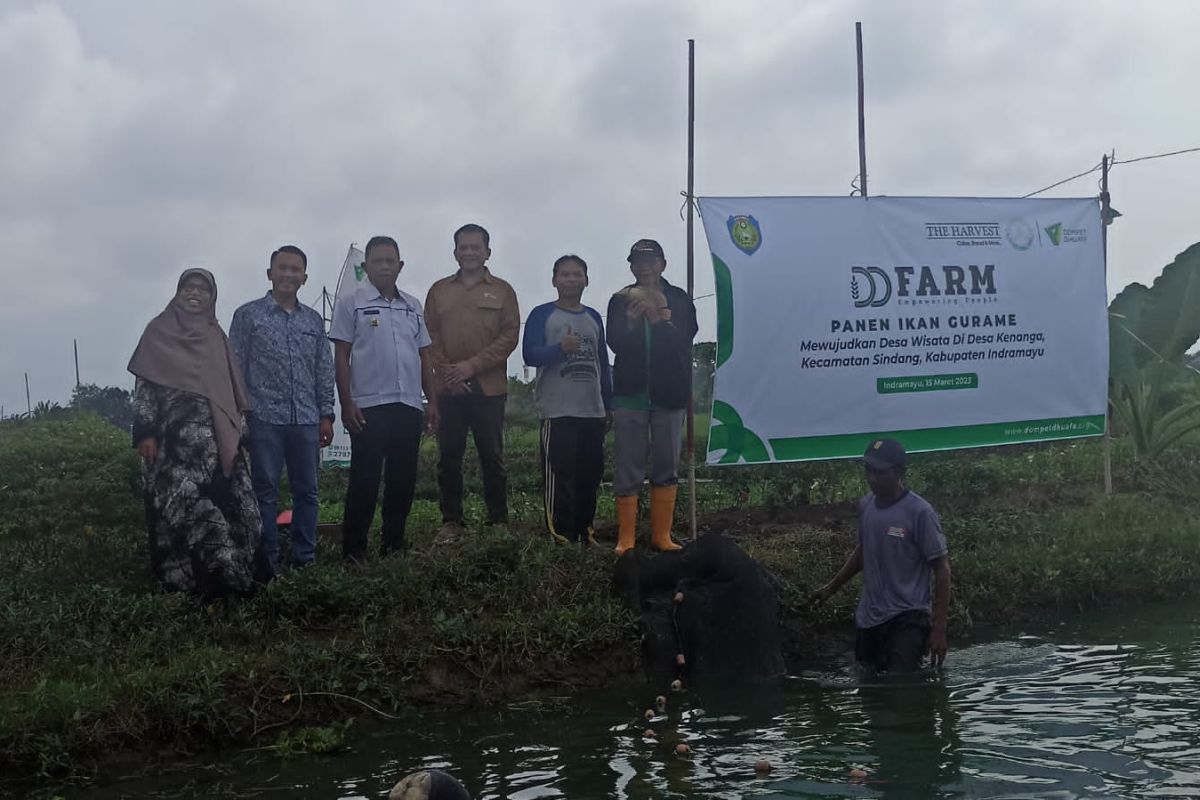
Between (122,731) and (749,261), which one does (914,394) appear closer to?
(749,261)

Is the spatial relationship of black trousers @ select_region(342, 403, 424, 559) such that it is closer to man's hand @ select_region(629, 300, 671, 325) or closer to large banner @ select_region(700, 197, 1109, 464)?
man's hand @ select_region(629, 300, 671, 325)

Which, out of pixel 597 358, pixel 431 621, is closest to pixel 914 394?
pixel 597 358

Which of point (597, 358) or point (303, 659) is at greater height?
point (597, 358)

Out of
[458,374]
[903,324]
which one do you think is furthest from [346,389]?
[903,324]

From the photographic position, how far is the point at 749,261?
858cm

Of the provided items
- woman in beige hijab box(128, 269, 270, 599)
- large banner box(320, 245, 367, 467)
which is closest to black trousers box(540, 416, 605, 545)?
woman in beige hijab box(128, 269, 270, 599)

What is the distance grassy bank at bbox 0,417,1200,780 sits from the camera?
5.92m

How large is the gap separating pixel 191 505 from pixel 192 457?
0.91ft

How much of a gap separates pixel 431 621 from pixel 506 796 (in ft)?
6.73

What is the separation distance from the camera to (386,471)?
8.11m

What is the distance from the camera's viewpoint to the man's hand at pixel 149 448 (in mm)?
7082

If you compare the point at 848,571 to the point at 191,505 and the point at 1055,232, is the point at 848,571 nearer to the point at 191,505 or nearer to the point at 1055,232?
the point at 191,505

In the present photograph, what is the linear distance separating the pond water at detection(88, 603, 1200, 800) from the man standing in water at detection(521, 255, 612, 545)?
1743 millimetres

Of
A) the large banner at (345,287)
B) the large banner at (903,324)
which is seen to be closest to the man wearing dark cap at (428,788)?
the large banner at (903,324)
